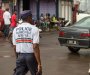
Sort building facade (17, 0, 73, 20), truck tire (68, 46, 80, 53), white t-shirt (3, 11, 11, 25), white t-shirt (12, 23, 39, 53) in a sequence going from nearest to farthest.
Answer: white t-shirt (12, 23, 39, 53) < truck tire (68, 46, 80, 53) < white t-shirt (3, 11, 11, 25) < building facade (17, 0, 73, 20)

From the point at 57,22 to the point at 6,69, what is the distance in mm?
20167

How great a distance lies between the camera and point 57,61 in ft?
45.1

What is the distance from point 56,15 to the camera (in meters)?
34.3

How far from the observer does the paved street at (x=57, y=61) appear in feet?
38.5

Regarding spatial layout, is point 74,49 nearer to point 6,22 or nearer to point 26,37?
point 6,22

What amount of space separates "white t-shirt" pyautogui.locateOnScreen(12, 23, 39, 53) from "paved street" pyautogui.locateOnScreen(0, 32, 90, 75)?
406 centimetres

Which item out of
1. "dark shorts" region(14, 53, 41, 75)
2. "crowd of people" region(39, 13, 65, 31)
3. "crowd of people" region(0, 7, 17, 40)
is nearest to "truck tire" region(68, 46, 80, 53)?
"crowd of people" region(0, 7, 17, 40)

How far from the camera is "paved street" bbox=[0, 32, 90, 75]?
11.7 meters

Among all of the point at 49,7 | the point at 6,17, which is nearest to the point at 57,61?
the point at 6,17

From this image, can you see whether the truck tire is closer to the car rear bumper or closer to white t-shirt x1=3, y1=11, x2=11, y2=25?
the car rear bumper

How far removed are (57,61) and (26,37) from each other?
21.2 ft

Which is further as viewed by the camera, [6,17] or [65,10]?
[65,10]

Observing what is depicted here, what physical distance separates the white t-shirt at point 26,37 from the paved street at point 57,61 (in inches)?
160

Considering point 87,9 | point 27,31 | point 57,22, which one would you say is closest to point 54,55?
point 27,31
